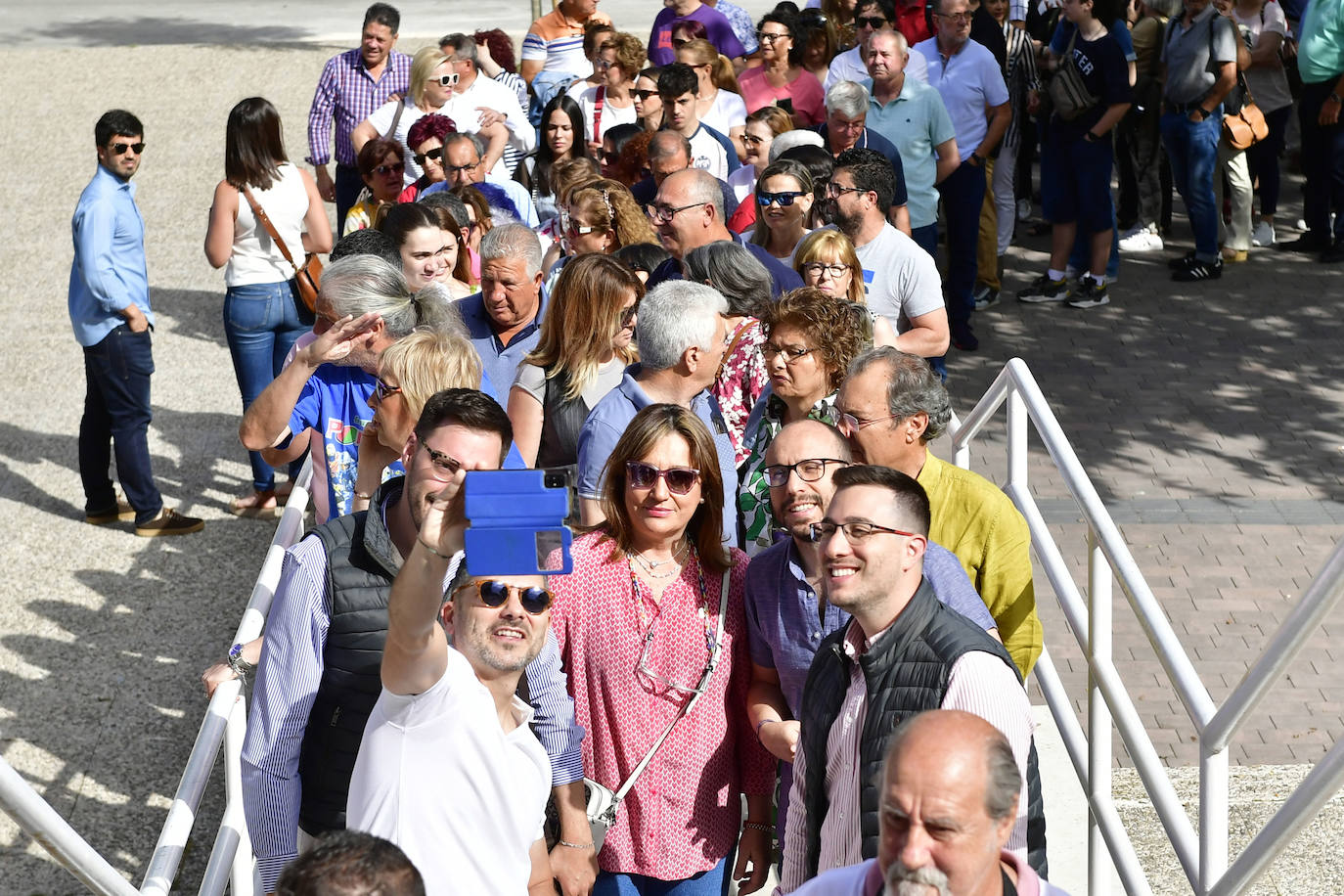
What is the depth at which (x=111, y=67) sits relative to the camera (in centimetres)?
1902

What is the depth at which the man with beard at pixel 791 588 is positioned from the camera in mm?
3648

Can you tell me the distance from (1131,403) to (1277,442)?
3.10 feet

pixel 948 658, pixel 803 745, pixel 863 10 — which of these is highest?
pixel 863 10

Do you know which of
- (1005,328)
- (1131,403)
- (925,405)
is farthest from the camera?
(1005,328)

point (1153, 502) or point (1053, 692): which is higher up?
point (1053, 692)

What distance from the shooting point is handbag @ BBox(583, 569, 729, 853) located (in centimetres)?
373

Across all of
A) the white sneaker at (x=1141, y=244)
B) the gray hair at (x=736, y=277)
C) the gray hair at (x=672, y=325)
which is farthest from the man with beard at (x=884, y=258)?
the white sneaker at (x=1141, y=244)

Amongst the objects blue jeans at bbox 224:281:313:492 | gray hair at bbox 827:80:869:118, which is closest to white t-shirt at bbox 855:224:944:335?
gray hair at bbox 827:80:869:118

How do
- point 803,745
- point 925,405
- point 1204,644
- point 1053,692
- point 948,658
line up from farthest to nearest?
point 1204,644 < point 1053,692 < point 925,405 < point 803,745 < point 948,658

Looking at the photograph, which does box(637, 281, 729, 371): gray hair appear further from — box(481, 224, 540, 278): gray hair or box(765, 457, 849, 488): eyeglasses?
box(481, 224, 540, 278): gray hair

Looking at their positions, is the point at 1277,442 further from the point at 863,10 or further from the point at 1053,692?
the point at 1053,692

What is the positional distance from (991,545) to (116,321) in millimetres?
5111

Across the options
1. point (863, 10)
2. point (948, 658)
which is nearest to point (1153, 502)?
point (863, 10)

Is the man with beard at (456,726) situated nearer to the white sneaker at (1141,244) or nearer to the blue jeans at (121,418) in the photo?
the blue jeans at (121,418)
